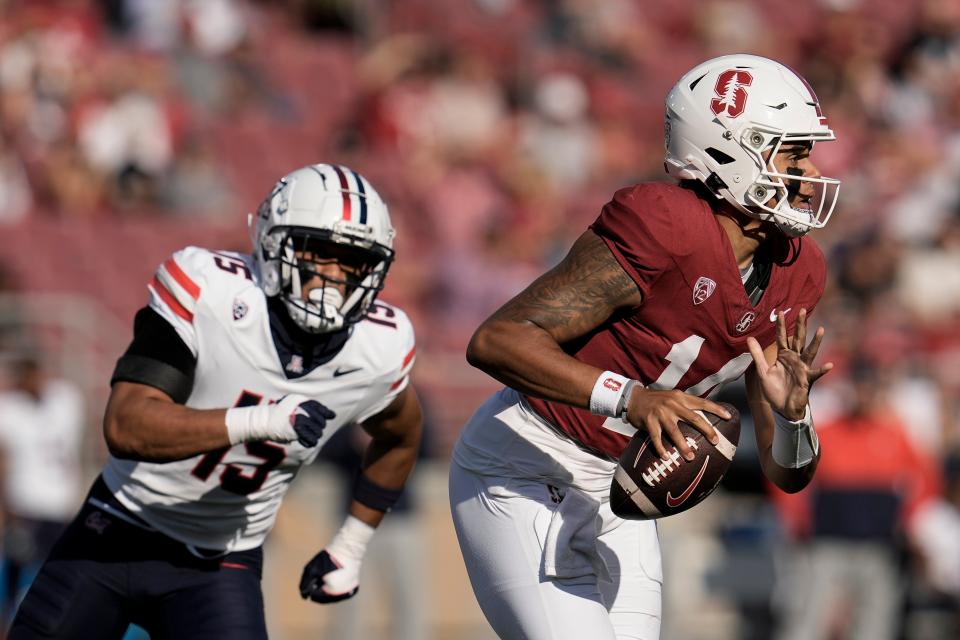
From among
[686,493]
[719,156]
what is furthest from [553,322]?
[719,156]

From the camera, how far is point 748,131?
3.86 meters

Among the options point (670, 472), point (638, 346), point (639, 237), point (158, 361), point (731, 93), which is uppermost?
point (731, 93)

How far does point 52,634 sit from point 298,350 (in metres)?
1.01

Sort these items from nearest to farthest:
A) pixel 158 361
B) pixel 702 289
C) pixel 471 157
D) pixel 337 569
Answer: pixel 702 289, pixel 158 361, pixel 337 569, pixel 471 157

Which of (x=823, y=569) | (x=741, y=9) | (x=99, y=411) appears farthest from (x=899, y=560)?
(x=741, y=9)

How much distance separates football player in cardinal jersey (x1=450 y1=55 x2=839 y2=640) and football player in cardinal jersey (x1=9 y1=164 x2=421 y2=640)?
46cm

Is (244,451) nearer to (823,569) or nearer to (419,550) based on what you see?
(419,550)

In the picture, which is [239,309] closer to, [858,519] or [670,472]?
[670,472]

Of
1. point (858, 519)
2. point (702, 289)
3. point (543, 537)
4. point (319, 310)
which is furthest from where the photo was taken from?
point (858, 519)

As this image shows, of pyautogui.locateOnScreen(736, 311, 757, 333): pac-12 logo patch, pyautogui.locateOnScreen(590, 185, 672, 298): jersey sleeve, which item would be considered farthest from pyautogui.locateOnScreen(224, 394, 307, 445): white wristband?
pyautogui.locateOnScreen(736, 311, 757, 333): pac-12 logo patch

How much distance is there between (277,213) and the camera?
13.8 feet

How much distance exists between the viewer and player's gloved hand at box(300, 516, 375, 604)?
440 centimetres

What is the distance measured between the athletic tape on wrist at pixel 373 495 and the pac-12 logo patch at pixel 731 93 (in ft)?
5.15

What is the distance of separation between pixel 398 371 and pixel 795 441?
44.6 inches
